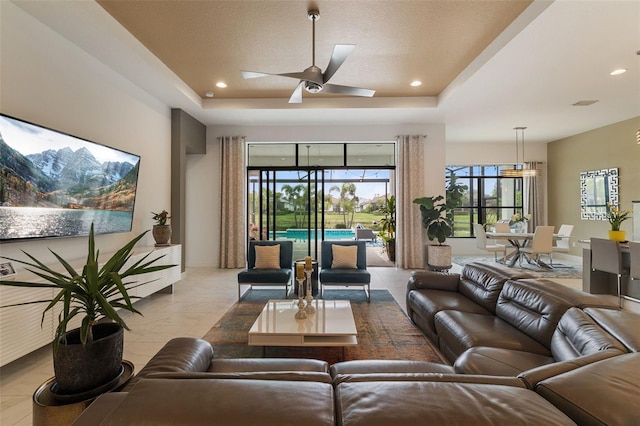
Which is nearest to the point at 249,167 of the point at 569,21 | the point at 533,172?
the point at 569,21

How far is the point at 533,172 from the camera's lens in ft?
22.4

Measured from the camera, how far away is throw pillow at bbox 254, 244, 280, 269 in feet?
15.0

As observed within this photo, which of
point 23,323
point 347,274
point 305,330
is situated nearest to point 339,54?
point 305,330

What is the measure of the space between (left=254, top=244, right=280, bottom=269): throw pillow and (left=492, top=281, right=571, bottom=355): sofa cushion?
3014 mm

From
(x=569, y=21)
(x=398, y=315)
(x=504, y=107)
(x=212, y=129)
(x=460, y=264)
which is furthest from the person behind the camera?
(x=460, y=264)

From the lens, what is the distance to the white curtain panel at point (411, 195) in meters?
6.40

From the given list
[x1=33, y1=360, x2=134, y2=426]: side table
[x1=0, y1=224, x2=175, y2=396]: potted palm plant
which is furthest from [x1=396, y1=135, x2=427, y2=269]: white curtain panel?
[x1=33, y1=360, x2=134, y2=426]: side table

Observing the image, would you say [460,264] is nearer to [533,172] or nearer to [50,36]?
[533,172]

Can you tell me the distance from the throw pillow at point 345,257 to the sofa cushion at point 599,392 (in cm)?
354

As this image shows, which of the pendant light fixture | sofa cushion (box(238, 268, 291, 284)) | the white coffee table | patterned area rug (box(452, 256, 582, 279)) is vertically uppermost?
the pendant light fixture

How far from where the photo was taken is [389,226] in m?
7.59

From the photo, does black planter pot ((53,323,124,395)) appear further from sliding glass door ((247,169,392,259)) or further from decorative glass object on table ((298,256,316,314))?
sliding glass door ((247,169,392,259))

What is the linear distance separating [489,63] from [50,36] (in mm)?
5014

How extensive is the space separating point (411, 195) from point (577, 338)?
16.0 ft
